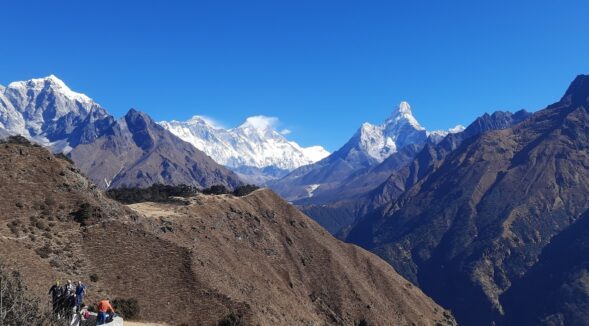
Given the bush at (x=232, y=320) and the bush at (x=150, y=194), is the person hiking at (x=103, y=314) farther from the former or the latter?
the bush at (x=150, y=194)

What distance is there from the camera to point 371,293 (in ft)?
406

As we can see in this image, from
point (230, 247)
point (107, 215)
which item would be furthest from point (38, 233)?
point (230, 247)

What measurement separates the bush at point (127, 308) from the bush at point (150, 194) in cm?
5480

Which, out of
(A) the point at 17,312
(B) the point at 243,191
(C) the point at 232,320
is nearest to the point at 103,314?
(A) the point at 17,312

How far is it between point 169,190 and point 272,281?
40529mm

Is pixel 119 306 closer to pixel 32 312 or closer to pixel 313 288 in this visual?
pixel 32 312

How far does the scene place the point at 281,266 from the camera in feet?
381

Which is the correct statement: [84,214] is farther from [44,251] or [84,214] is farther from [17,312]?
[17,312]

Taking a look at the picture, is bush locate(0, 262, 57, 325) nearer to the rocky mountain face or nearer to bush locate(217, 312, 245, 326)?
the rocky mountain face

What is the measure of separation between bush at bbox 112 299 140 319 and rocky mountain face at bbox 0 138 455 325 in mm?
1307

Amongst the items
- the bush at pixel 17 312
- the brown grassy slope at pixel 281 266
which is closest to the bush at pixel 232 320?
the brown grassy slope at pixel 281 266

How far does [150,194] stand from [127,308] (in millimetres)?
65506

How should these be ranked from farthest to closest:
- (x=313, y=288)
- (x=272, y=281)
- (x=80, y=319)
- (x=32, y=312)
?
(x=313, y=288), (x=272, y=281), (x=80, y=319), (x=32, y=312)

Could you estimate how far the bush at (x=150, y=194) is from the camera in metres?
117
